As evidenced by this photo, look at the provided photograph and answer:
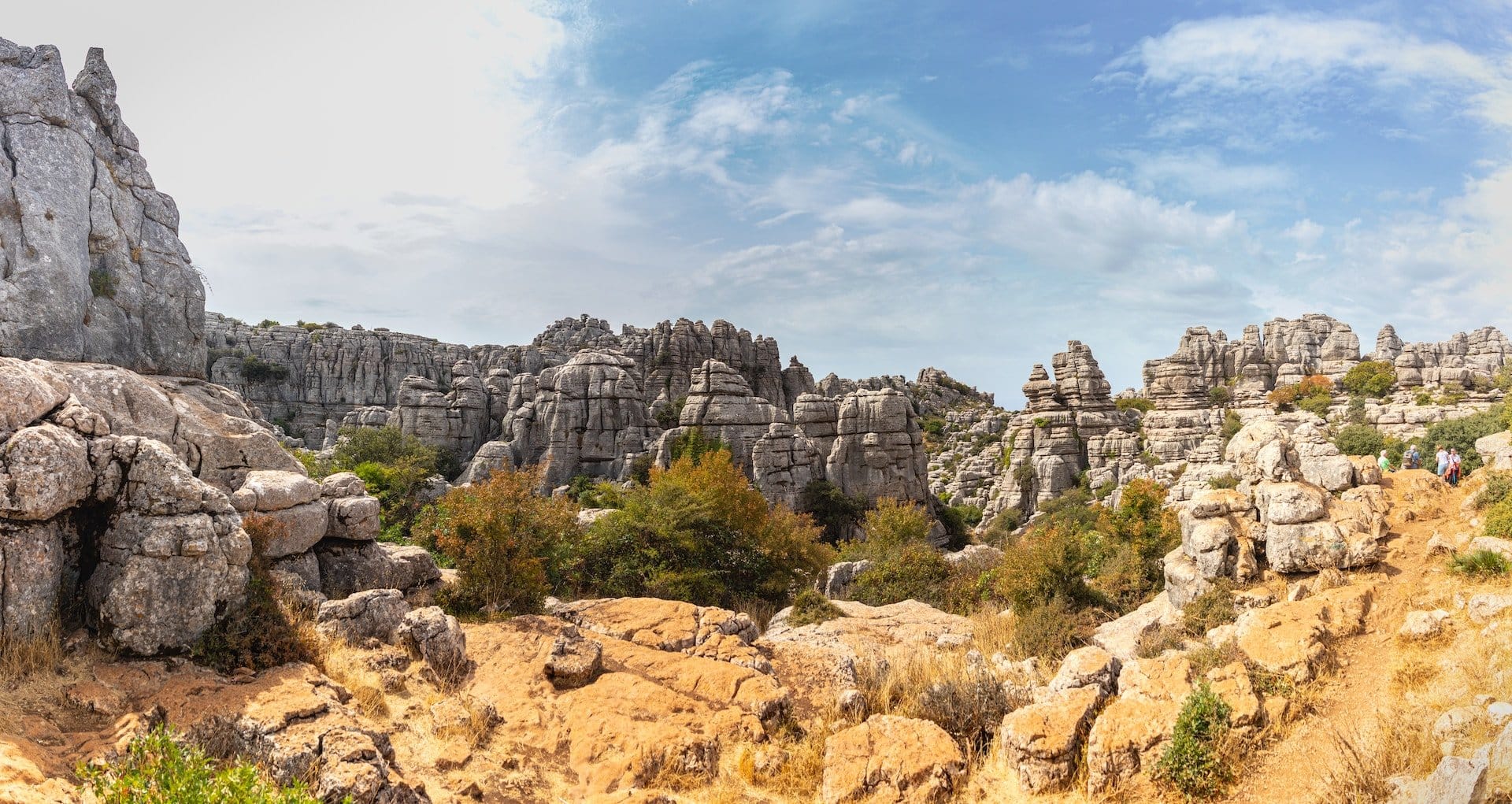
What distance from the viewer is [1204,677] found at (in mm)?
8914

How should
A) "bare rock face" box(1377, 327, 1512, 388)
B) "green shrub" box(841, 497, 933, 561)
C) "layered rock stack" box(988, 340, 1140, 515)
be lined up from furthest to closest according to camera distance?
1. "bare rock face" box(1377, 327, 1512, 388)
2. "layered rock stack" box(988, 340, 1140, 515)
3. "green shrub" box(841, 497, 933, 561)

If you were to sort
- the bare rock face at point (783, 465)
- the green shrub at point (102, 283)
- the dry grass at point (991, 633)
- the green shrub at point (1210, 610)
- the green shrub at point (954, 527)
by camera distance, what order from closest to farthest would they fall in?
the green shrub at point (1210, 610)
the dry grass at point (991, 633)
the green shrub at point (102, 283)
the bare rock face at point (783, 465)
the green shrub at point (954, 527)

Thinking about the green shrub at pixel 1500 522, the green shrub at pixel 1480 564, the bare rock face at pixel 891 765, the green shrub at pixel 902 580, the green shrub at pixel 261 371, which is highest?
the green shrub at pixel 261 371

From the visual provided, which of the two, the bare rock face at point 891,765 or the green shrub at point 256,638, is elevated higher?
the green shrub at point 256,638

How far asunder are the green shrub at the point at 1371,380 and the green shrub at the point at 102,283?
75.1 meters

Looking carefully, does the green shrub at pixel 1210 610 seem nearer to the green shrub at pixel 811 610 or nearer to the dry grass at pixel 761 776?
the green shrub at pixel 811 610

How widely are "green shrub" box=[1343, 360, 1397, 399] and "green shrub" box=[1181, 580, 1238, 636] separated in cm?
5935

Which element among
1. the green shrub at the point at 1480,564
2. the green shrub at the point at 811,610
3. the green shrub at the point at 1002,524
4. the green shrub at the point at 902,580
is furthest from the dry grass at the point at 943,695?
the green shrub at the point at 1002,524

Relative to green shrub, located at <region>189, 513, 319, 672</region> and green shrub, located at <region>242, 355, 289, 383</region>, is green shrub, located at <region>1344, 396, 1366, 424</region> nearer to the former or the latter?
green shrub, located at <region>189, 513, 319, 672</region>

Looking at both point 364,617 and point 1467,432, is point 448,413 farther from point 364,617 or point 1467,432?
point 1467,432

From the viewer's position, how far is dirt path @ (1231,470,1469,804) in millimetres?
7348

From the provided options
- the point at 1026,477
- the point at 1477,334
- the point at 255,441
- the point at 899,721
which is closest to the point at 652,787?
the point at 899,721

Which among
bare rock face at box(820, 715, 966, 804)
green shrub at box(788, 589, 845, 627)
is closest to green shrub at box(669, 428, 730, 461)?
green shrub at box(788, 589, 845, 627)

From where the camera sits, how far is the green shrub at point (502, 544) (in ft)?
43.9
